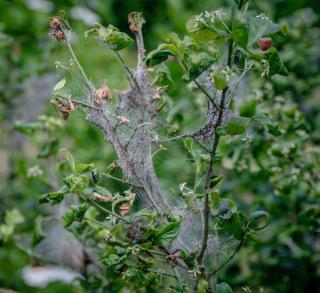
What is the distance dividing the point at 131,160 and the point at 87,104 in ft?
0.36

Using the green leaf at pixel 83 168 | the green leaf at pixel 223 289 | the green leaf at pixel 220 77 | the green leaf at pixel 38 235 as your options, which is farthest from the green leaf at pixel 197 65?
the green leaf at pixel 38 235

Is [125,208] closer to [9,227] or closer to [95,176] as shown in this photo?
[95,176]

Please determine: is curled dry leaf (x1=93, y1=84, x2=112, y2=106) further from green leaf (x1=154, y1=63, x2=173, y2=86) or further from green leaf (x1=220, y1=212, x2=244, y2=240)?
green leaf (x1=220, y1=212, x2=244, y2=240)

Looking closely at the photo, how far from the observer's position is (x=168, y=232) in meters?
0.88

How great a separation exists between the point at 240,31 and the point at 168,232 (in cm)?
32

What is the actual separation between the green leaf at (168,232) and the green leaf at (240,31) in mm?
283

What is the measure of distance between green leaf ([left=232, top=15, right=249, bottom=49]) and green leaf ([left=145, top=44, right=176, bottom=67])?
100 mm

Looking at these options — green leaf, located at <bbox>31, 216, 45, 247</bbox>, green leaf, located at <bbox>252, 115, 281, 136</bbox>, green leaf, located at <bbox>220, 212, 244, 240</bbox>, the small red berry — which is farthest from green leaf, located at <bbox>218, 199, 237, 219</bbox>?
green leaf, located at <bbox>31, 216, 45, 247</bbox>

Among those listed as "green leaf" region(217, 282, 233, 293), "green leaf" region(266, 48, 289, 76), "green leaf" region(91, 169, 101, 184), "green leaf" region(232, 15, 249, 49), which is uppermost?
"green leaf" region(232, 15, 249, 49)

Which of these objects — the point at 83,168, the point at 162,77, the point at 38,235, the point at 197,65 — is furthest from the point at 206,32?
the point at 38,235

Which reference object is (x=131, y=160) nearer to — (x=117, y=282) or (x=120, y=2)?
(x=117, y=282)

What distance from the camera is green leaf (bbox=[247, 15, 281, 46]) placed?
0.77 meters

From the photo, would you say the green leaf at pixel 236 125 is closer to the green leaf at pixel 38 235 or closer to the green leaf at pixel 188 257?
the green leaf at pixel 188 257

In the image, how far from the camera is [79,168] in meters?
0.91
